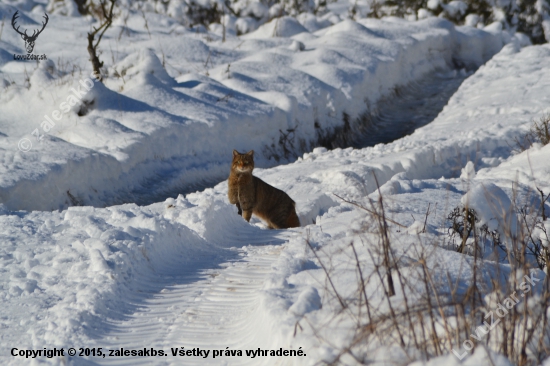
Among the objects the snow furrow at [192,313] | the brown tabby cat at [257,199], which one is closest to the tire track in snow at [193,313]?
the snow furrow at [192,313]

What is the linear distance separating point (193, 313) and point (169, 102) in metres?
7.65

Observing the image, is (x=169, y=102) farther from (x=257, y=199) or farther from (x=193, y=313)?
(x=193, y=313)

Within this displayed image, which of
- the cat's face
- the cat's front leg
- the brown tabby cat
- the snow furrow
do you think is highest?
the snow furrow

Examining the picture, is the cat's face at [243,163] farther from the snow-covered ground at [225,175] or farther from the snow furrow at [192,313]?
the snow furrow at [192,313]

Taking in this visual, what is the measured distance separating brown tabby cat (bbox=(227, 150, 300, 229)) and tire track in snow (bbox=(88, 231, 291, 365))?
7.01 feet

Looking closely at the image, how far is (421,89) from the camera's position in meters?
16.4

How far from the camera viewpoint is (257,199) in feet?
22.4

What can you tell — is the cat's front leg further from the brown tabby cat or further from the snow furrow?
the snow furrow

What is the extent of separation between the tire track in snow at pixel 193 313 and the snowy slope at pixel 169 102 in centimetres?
379

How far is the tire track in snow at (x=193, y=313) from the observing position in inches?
127

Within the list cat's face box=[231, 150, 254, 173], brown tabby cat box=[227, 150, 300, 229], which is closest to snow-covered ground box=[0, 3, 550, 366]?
brown tabby cat box=[227, 150, 300, 229]

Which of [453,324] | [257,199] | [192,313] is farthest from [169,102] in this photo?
[453,324]

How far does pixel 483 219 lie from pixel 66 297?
316 centimetres

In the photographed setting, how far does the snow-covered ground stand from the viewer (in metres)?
3.28
